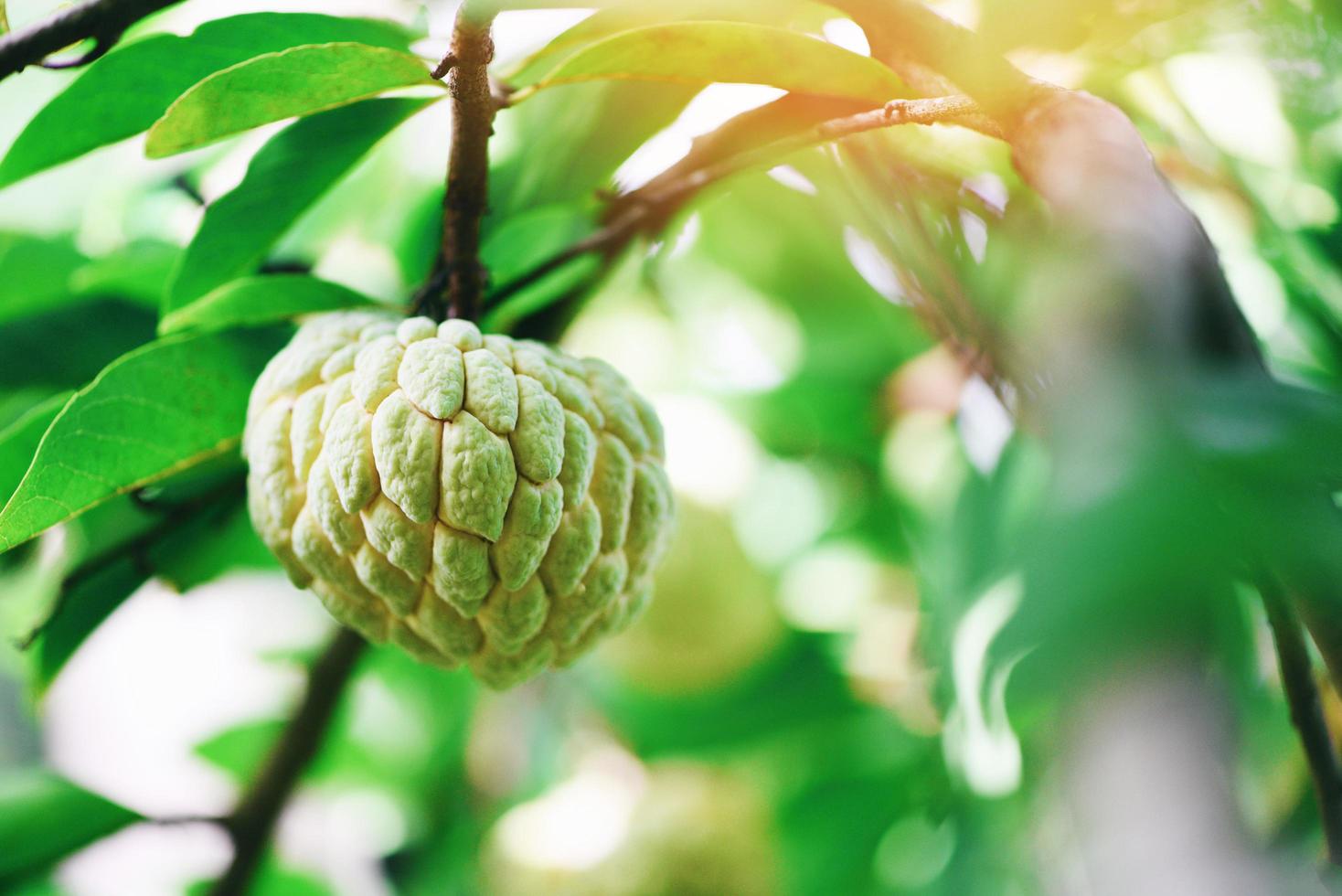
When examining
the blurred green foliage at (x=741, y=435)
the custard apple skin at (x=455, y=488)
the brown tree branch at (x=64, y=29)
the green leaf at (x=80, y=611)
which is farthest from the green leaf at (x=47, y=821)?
the brown tree branch at (x=64, y=29)

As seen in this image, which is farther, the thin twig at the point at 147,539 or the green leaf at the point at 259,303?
the thin twig at the point at 147,539

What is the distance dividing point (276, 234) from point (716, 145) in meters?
0.37

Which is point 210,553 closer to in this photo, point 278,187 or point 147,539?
point 147,539

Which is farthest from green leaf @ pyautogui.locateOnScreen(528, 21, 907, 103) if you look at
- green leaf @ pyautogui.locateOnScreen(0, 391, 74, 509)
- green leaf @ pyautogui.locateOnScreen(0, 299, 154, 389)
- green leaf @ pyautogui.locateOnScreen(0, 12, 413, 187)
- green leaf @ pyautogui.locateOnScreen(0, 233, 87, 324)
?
green leaf @ pyautogui.locateOnScreen(0, 233, 87, 324)

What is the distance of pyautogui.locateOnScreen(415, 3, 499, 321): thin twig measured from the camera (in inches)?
24.8

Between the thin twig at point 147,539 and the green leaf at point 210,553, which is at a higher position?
the thin twig at point 147,539

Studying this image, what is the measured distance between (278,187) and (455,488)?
32 cm

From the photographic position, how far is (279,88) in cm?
67

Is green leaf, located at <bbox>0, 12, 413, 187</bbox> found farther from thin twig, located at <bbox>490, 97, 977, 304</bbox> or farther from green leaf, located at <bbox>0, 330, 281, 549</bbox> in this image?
thin twig, located at <bbox>490, 97, 977, 304</bbox>

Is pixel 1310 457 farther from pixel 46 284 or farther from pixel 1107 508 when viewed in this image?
pixel 46 284

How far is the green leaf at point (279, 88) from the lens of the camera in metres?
0.64

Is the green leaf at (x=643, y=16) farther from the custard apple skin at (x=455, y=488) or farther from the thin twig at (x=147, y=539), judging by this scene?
the thin twig at (x=147, y=539)

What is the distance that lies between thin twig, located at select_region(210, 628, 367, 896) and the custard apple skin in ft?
1.94

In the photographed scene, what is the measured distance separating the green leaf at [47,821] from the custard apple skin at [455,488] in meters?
0.58
